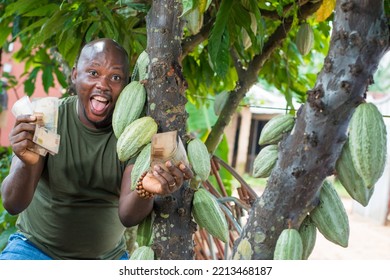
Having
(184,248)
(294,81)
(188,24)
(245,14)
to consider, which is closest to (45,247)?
(184,248)

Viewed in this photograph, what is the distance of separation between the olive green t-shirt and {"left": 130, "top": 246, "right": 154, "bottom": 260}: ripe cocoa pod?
15.2 inches

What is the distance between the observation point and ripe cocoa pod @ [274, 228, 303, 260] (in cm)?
95

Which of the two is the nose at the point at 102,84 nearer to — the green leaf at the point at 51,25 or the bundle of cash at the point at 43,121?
the bundle of cash at the point at 43,121

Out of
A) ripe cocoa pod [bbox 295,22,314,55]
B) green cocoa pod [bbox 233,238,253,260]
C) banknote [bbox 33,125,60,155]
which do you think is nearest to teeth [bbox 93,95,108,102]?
banknote [bbox 33,125,60,155]

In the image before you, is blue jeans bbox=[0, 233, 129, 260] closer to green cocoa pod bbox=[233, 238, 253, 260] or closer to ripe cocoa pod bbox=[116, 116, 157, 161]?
ripe cocoa pod bbox=[116, 116, 157, 161]

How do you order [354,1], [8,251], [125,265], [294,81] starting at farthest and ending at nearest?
[294,81], [8,251], [125,265], [354,1]

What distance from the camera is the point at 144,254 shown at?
1.21 meters

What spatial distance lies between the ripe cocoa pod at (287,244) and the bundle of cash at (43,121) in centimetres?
56

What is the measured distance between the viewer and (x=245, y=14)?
4.89 feet

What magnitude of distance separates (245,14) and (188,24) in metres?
0.16

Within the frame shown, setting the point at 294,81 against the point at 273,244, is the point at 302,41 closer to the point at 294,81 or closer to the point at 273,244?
the point at 294,81

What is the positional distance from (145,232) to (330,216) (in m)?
0.46

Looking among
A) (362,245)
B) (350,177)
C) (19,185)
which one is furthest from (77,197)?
(362,245)

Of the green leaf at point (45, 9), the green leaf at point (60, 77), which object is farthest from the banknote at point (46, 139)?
the green leaf at point (60, 77)
